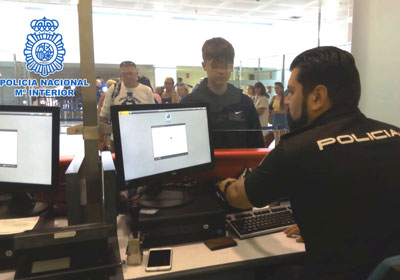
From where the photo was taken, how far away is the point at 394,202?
0.93 meters

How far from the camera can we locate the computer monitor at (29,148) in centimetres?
118

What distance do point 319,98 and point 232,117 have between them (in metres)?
1.16

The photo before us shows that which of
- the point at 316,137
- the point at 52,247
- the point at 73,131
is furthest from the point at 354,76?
the point at 52,247

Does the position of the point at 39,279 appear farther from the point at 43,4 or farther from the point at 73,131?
the point at 43,4

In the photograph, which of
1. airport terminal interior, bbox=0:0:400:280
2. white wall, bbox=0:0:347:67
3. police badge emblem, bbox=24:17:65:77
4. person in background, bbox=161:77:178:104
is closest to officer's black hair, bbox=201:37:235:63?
airport terminal interior, bbox=0:0:400:280

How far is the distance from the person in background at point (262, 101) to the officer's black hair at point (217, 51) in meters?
0.44

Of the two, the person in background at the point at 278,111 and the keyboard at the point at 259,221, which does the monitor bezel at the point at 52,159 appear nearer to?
the keyboard at the point at 259,221

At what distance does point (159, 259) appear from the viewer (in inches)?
42.2

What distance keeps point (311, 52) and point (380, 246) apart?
657 millimetres

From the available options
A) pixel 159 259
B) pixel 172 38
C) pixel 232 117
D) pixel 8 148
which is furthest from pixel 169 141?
pixel 172 38

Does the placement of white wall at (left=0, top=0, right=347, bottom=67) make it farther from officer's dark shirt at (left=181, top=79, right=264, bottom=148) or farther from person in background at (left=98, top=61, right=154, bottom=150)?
officer's dark shirt at (left=181, top=79, right=264, bottom=148)

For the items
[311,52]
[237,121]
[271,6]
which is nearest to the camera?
[311,52]

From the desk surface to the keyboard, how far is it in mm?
27

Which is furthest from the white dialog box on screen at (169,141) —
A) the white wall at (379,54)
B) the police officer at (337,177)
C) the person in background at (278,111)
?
the white wall at (379,54)
